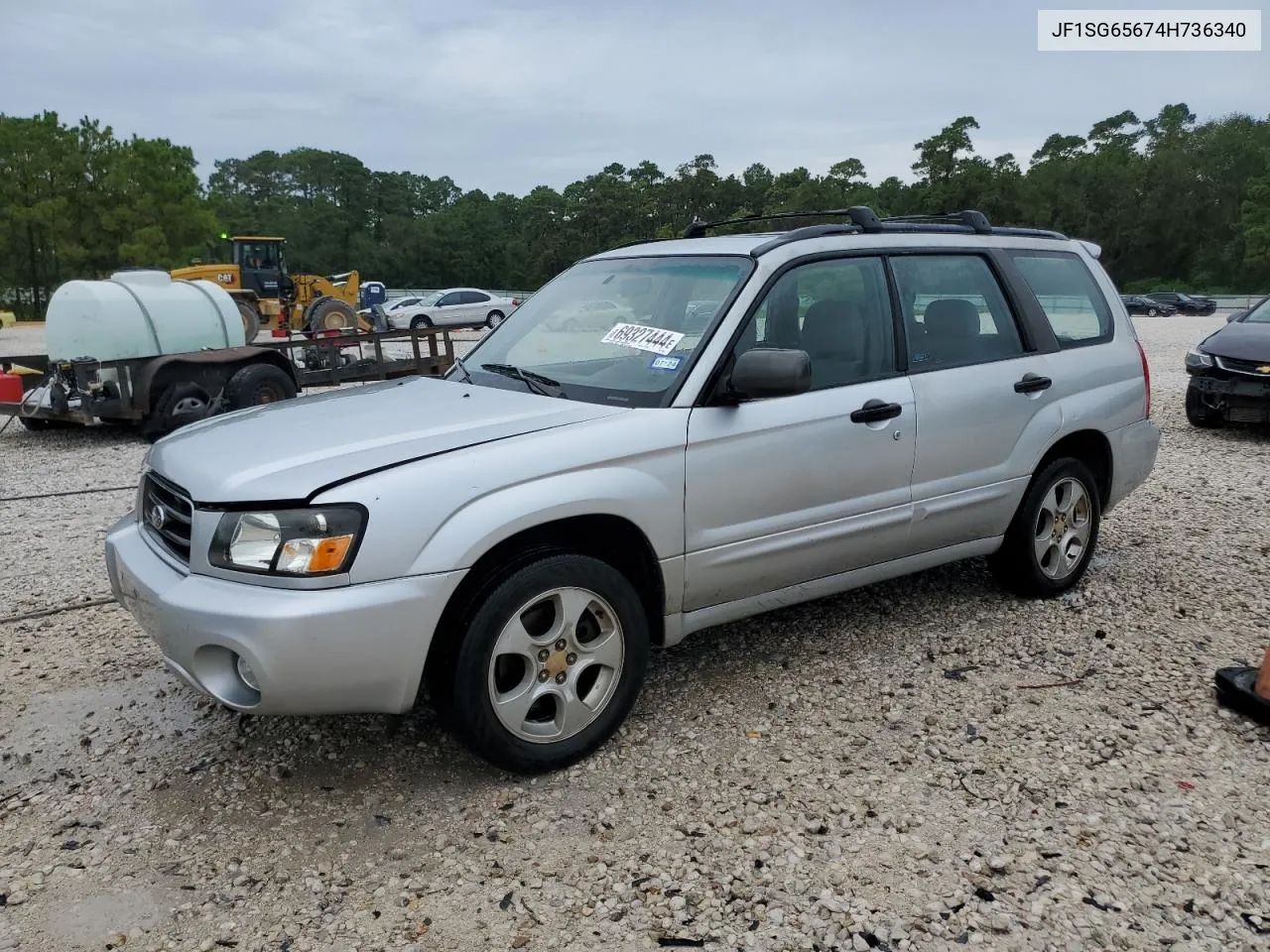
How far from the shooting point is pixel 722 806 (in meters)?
3.08

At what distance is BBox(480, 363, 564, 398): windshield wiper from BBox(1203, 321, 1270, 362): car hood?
348 inches

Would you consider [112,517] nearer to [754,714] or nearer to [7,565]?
[7,565]

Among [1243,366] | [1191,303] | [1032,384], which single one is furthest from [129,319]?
[1191,303]

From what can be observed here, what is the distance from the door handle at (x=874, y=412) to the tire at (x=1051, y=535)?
3.69 ft

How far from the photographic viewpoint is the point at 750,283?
146 inches

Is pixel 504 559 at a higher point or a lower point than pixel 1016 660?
higher

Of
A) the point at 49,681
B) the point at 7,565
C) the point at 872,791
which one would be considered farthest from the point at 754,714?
the point at 7,565

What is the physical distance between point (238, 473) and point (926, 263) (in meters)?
3.00

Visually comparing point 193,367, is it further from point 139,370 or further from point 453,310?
point 453,310

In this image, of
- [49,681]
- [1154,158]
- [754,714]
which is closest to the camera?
[754,714]

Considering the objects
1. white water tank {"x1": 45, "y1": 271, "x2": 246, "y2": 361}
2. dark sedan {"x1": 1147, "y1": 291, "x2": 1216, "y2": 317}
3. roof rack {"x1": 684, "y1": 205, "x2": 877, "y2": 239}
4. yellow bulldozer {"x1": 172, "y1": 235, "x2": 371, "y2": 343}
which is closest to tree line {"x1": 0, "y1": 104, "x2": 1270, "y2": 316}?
dark sedan {"x1": 1147, "y1": 291, "x2": 1216, "y2": 317}

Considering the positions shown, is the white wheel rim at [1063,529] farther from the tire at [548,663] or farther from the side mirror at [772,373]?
the tire at [548,663]

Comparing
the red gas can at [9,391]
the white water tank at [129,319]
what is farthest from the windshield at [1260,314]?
the red gas can at [9,391]

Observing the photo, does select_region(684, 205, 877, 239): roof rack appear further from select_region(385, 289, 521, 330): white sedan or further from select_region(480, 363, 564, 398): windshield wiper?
select_region(385, 289, 521, 330): white sedan
